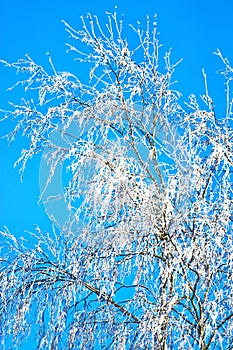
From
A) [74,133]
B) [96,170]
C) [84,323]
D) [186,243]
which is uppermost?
[74,133]

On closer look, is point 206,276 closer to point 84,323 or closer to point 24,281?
point 84,323

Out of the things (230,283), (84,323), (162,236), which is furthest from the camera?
(84,323)

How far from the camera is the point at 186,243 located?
3795 millimetres

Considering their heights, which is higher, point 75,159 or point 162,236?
point 75,159

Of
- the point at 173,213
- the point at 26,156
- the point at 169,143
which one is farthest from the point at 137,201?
the point at 26,156

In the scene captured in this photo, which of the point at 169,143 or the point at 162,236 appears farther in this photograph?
the point at 169,143

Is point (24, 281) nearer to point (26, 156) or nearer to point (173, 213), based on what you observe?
point (26, 156)

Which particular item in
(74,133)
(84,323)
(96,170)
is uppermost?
(74,133)

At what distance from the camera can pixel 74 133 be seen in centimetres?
433

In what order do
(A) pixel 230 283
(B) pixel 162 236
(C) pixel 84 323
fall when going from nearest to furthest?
(A) pixel 230 283 < (B) pixel 162 236 < (C) pixel 84 323

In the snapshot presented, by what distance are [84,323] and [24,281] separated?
0.46 m

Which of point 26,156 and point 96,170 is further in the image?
point 26,156

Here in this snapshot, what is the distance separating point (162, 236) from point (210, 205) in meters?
0.35

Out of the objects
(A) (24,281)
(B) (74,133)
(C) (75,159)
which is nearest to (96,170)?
(C) (75,159)
